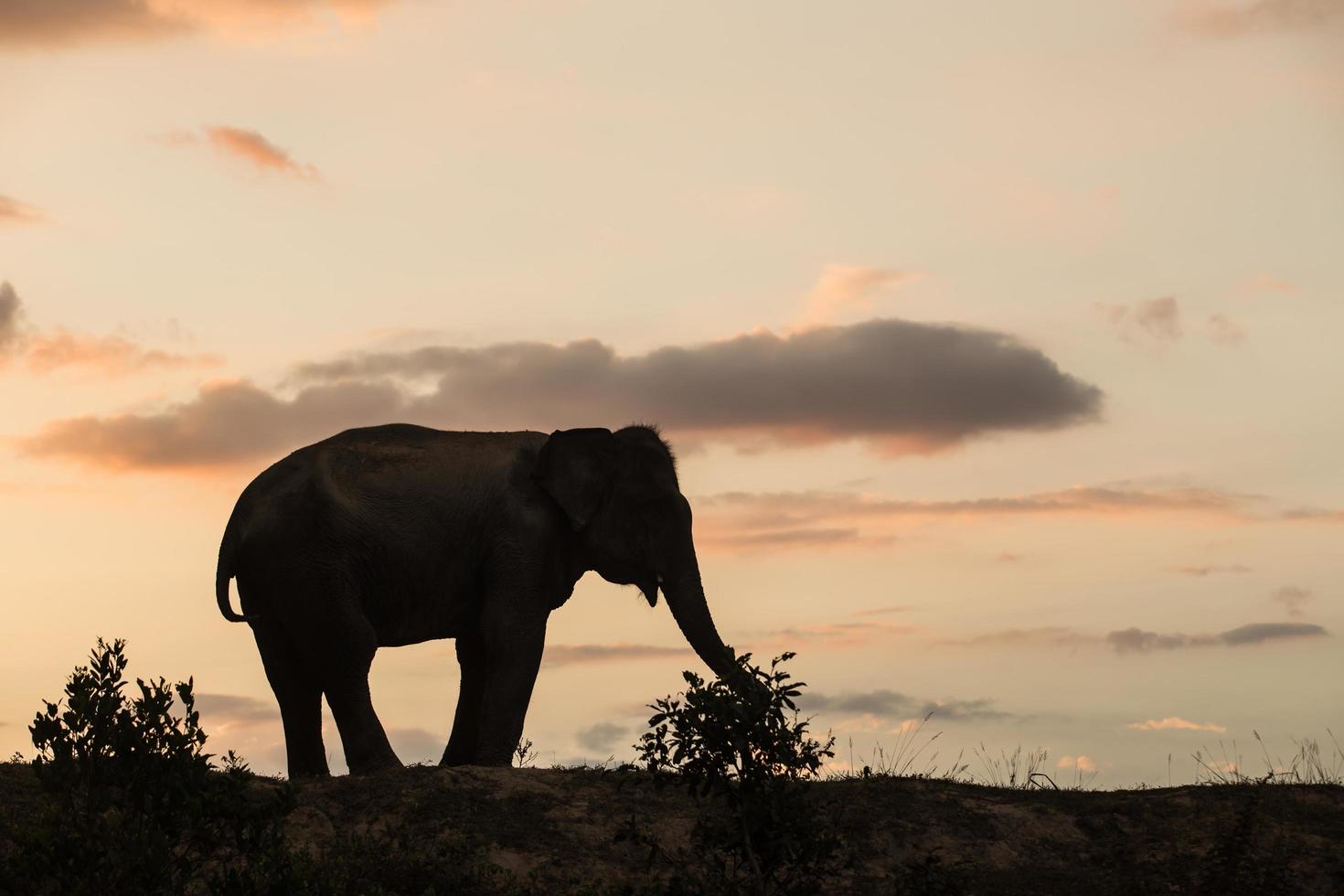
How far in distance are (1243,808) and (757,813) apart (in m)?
6.80

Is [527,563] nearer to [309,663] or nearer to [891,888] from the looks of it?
[309,663]

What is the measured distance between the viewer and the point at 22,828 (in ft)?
49.2

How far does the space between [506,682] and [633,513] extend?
284 cm

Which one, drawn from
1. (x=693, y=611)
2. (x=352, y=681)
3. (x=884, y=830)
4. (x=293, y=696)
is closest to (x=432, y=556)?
(x=352, y=681)

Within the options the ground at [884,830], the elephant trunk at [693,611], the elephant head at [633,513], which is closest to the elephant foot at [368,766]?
the ground at [884,830]

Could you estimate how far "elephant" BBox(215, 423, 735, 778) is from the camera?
20031mm

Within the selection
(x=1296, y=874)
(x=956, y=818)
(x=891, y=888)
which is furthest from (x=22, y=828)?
(x=1296, y=874)

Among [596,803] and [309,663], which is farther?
[309,663]

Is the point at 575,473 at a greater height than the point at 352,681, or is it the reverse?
the point at 575,473

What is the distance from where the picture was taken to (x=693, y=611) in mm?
21953

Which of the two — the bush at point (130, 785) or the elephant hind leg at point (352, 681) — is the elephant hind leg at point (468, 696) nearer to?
the elephant hind leg at point (352, 681)

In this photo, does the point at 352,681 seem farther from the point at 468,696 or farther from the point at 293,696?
the point at 468,696

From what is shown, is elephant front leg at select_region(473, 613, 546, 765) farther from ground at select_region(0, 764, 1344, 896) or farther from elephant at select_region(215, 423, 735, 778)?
ground at select_region(0, 764, 1344, 896)

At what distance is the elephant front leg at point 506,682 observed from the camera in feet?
65.5
